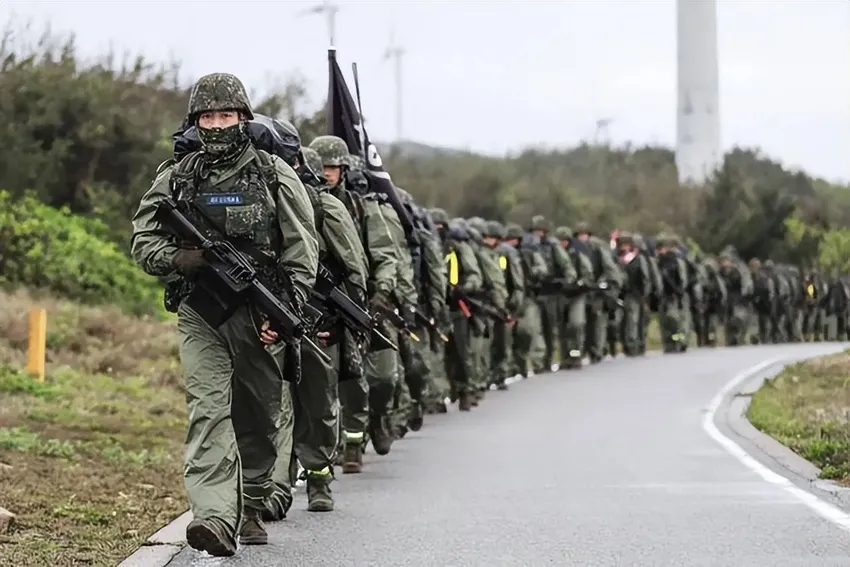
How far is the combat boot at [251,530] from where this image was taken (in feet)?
30.3

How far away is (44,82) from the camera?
29844mm

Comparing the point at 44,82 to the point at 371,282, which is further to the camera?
the point at 44,82

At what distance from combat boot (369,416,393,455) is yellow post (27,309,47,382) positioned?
4627mm

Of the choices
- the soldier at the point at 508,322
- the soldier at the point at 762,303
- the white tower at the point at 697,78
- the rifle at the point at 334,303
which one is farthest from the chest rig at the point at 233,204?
the white tower at the point at 697,78

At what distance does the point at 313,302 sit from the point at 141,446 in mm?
4211

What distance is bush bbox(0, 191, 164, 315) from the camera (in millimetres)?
24203

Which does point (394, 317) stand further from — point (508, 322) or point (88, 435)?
point (508, 322)

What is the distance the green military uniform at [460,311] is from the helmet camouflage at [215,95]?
11188mm

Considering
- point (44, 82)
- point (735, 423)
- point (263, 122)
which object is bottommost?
point (735, 423)

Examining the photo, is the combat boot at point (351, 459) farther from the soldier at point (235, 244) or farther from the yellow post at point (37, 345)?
the yellow post at point (37, 345)

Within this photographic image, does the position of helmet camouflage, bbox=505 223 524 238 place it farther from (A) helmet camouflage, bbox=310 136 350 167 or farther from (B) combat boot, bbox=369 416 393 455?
(A) helmet camouflage, bbox=310 136 350 167

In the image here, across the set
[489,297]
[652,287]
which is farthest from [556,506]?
[652,287]

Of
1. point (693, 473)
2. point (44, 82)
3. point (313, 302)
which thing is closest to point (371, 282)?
point (313, 302)

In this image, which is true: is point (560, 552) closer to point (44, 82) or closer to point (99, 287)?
point (99, 287)
